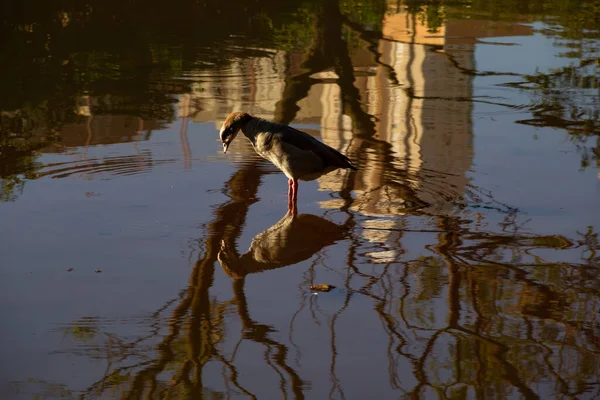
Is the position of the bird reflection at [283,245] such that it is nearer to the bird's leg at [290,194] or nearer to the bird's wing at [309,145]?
the bird's leg at [290,194]

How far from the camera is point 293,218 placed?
8242mm

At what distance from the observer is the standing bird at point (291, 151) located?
27.7ft

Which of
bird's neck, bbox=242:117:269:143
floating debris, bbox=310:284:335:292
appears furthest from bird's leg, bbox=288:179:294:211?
floating debris, bbox=310:284:335:292

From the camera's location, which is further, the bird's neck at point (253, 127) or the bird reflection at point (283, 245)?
the bird's neck at point (253, 127)

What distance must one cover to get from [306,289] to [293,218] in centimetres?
173

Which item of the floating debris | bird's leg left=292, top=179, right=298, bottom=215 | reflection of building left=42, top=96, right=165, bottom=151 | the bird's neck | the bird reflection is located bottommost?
the floating debris

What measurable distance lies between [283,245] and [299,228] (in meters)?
0.42

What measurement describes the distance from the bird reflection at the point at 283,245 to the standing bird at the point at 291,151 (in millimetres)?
365

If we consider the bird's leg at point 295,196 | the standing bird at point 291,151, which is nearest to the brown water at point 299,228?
the bird's leg at point 295,196

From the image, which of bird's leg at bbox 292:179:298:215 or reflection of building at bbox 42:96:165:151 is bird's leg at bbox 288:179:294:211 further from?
reflection of building at bbox 42:96:165:151

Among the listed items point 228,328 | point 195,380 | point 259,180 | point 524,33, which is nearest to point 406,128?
point 259,180

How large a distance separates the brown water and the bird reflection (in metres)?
0.03

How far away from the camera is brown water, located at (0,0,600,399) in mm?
5469

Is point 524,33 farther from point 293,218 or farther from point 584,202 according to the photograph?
point 293,218
